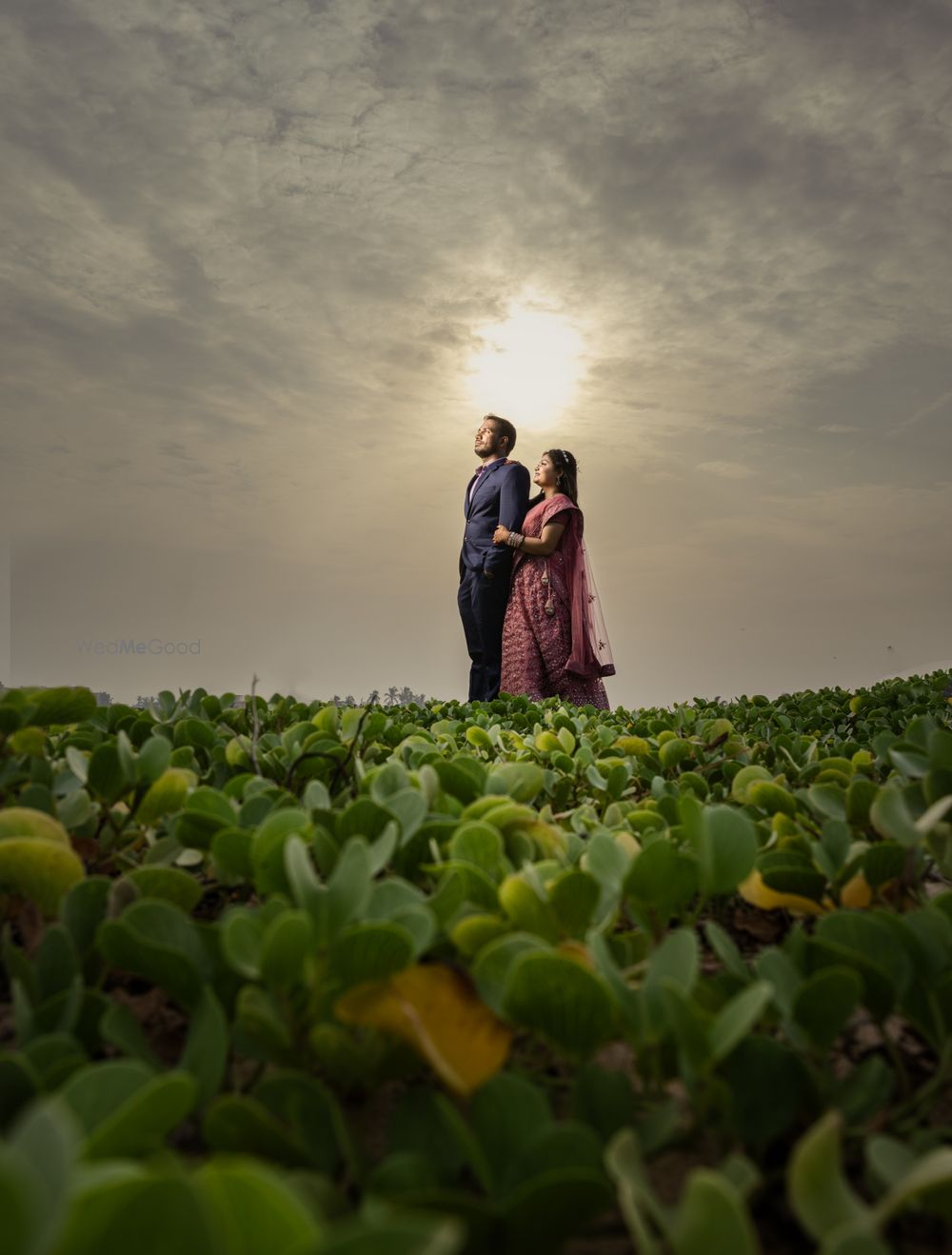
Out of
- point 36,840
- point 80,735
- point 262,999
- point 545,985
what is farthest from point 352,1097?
point 80,735

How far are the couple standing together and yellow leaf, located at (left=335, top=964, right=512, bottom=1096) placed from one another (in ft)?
31.5

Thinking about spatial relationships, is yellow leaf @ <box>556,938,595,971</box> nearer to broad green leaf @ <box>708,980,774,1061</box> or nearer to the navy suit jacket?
broad green leaf @ <box>708,980,774,1061</box>

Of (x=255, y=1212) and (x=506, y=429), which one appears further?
(x=506, y=429)

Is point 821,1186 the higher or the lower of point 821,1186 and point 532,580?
the lower

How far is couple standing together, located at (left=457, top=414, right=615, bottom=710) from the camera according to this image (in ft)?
35.6

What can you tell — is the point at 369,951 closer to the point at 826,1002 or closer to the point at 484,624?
the point at 826,1002

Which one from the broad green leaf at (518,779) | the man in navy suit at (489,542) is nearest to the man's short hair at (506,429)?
the man in navy suit at (489,542)

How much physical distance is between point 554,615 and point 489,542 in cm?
155

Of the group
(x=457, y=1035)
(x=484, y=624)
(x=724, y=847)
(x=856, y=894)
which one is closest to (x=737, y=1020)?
(x=457, y=1035)

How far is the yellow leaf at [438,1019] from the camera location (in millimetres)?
724

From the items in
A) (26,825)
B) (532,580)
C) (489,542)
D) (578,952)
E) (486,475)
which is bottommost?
(578,952)

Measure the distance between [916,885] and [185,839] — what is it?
3.16ft

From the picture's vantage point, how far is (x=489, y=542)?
1173 cm

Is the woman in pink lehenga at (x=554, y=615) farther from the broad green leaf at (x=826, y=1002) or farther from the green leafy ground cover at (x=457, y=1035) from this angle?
the broad green leaf at (x=826, y=1002)
